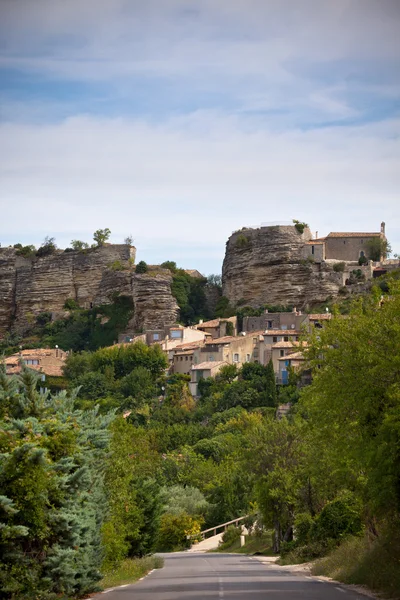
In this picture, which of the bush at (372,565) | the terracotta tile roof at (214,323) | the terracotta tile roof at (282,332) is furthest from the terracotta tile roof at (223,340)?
the bush at (372,565)

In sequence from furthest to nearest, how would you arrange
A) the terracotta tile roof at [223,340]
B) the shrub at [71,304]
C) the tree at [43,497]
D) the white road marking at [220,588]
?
the shrub at [71,304] → the terracotta tile roof at [223,340] → the white road marking at [220,588] → the tree at [43,497]

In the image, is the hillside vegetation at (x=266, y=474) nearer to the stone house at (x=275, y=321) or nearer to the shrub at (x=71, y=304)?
the stone house at (x=275, y=321)

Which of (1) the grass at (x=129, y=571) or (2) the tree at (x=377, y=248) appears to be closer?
(1) the grass at (x=129, y=571)

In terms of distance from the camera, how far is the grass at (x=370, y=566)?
25.3 m

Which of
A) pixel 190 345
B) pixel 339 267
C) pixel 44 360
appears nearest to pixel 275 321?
pixel 190 345

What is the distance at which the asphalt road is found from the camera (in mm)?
24359

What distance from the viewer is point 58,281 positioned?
467 ft

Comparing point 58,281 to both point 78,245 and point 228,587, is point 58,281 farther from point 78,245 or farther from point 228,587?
point 228,587

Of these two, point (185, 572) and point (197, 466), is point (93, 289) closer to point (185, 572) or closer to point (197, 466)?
point (197, 466)

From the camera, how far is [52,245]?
14625 cm

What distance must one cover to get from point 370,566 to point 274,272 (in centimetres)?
10118

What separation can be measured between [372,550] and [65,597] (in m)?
8.48

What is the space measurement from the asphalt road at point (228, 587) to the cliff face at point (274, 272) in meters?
87.8

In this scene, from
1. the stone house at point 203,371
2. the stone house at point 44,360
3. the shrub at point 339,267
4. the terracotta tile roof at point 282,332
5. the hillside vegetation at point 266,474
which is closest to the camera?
the hillside vegetation at point 266,474
